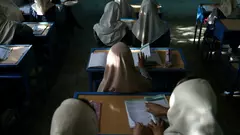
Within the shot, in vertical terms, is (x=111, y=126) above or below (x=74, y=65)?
above

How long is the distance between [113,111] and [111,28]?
1.62m

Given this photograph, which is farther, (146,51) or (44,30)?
(44,30)

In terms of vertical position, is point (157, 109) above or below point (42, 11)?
below

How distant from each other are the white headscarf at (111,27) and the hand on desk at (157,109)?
160cm

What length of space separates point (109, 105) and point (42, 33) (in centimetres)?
200

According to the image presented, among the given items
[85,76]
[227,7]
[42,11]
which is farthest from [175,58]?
[42,11]

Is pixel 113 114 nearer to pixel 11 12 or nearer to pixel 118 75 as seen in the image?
pixel 118 75

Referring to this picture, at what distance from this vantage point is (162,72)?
8.85ft

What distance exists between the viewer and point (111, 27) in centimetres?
334

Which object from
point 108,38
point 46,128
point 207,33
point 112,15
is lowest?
point 46,128

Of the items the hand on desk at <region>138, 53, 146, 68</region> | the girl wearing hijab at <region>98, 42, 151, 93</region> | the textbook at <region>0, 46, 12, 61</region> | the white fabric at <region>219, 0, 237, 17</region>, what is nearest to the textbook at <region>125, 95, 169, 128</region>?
the girl wearing hijab at <region>98, 42, 151, 93</region>

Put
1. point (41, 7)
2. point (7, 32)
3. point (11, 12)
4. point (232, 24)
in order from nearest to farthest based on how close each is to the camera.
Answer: point (7, 32) < point (232, 24) < point (11, 12) < point (41, 7)

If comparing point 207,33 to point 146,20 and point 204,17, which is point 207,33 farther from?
point 146,20

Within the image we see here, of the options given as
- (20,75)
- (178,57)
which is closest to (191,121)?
(178,57)
